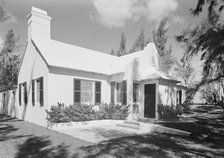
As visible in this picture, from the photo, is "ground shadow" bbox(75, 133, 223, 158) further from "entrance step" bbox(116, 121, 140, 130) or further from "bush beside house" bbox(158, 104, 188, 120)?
"bush beside house" bbox(158, 104, 188, 120)

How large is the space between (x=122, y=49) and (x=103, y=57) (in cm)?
1797

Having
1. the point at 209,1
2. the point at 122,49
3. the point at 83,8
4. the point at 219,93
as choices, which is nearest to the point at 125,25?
the point at 83,8

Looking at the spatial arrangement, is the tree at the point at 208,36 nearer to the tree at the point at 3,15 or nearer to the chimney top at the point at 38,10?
the chimney top at the point at 38,10

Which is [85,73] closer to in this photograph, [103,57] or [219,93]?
[103,57]

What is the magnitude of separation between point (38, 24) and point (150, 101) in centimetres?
1022

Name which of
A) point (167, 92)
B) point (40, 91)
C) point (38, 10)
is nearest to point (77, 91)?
point (40, 91)

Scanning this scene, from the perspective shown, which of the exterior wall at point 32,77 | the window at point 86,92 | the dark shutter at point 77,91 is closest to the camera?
the exterior wall at point 32,77

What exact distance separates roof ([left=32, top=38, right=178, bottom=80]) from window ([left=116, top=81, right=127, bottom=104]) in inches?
40.4

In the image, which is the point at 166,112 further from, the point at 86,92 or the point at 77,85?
the point at 77,85

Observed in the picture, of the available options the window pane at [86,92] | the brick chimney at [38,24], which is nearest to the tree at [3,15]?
the brick chimney at [38,24]

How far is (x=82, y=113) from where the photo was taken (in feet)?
31.8

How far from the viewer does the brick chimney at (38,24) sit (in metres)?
11.6

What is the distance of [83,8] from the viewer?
11148 millimetres

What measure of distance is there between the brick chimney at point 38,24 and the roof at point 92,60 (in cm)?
74
